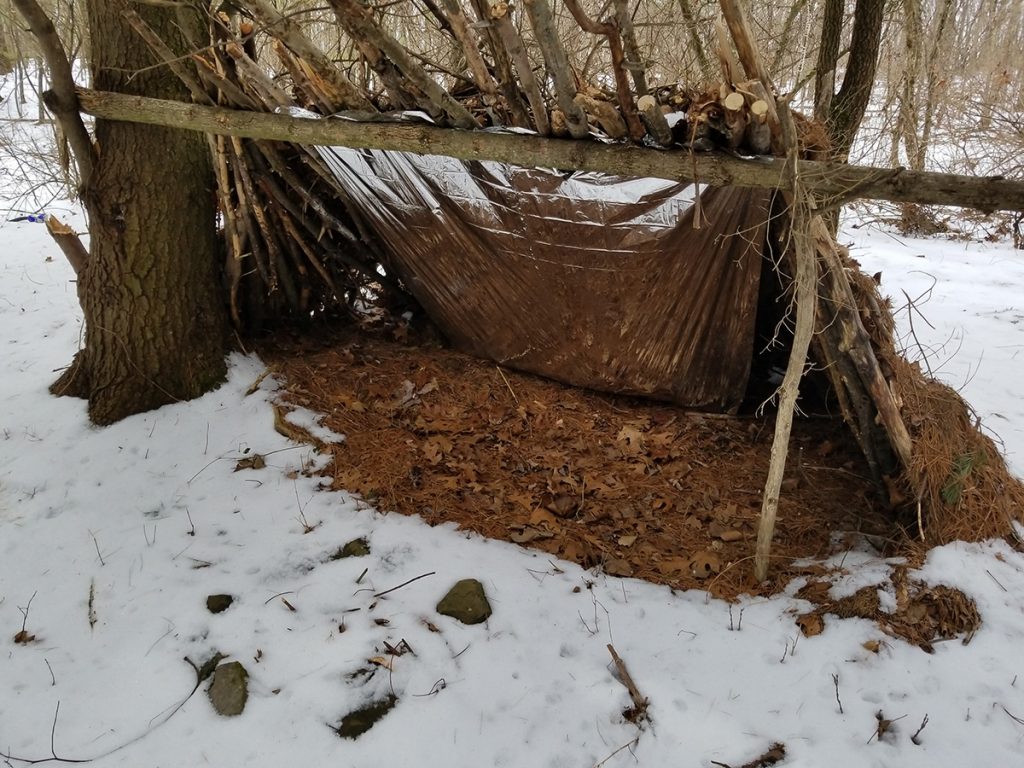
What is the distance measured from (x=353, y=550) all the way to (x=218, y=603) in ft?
1.98

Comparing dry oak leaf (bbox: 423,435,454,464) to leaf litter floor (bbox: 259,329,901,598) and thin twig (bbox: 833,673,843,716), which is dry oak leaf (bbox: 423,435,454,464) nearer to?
leaf litter floor (bbox: 259,329,901,598)

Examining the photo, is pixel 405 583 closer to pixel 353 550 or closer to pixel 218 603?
pixel 353 550

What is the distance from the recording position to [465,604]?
2721 mm

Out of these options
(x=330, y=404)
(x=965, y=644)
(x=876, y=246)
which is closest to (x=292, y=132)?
(x=330, y=404)

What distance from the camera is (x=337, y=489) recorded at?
3.34 m

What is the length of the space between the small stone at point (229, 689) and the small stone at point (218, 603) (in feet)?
1.00

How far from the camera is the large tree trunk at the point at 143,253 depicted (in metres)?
3.46

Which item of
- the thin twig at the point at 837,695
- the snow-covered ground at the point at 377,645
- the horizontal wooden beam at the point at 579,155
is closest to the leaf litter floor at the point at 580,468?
the snow-covered ground at the point at 377,645

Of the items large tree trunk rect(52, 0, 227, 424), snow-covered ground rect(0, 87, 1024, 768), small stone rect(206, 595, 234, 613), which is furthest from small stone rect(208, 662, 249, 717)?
large tree trunk rect(52, 0, 227, 424)

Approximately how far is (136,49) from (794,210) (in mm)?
3490

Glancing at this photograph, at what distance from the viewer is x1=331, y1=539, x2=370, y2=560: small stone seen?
9.75 feet

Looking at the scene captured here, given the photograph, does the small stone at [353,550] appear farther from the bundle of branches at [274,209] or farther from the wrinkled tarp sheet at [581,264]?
the bundle of branches at [274,209]

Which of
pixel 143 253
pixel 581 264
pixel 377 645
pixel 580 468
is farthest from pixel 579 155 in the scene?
pixel 143 253

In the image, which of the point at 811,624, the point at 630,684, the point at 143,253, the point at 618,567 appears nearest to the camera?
the point at 630,684
